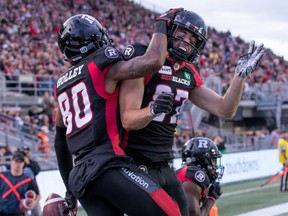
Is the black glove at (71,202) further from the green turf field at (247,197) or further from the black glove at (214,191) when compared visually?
the green turf field at (247,197)

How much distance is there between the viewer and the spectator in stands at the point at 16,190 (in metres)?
8.44

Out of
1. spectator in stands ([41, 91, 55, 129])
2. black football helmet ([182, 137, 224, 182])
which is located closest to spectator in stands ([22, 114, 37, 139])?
spectator in stands ([41, 91, 55, 129])

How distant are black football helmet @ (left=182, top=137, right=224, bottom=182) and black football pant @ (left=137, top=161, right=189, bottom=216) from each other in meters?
1.01

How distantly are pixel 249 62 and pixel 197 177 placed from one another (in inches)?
49.2

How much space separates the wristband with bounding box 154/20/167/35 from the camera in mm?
3896

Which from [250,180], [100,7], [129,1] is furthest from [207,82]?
[129,1]

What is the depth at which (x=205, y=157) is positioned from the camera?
17.6 feet

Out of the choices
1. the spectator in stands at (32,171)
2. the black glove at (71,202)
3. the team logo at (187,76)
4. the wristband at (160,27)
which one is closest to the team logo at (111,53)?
the wristband at (160,27)

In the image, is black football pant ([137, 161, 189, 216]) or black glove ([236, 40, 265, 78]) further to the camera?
black football pant ([137, 161, 189, 216])

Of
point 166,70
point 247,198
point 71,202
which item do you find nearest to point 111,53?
point 166,70

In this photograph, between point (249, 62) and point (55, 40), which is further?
point (55, 40)

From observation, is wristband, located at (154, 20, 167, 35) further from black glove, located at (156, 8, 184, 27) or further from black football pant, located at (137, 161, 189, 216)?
black football pant, located at (137, 161, 189, 216)

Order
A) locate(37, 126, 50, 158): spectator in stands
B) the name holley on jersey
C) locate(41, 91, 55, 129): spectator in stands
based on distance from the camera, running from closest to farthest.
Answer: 1. the name holley on jersey
2. locate(37, 126, 50, 158): spectator in stands
3. locate(41, 91, 55, 129): spectator in stands

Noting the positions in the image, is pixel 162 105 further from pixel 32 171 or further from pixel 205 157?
pixel 32 171
